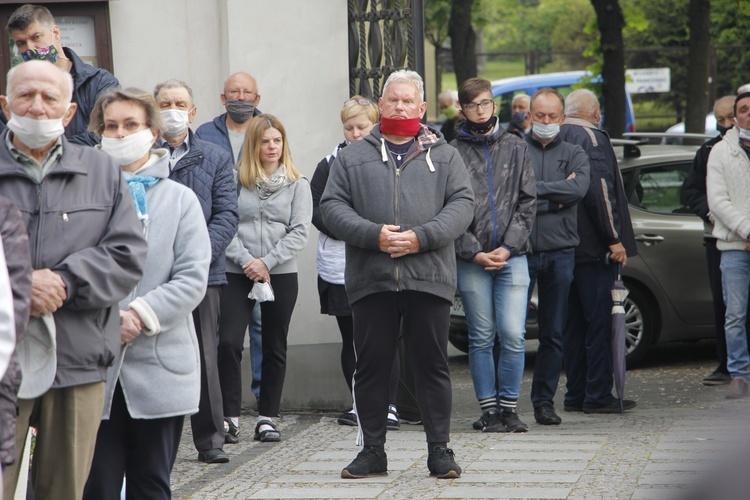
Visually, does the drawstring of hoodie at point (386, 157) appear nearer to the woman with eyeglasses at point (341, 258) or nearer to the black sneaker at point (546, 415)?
the woman with eyeglasses at point (341, 258)

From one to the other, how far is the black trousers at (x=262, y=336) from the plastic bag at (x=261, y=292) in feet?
0.21

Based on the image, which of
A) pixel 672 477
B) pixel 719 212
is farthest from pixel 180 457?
pixel 672 477

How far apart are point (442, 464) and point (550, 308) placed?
2.12 meters

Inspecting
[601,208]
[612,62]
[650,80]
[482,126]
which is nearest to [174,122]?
[482,126]

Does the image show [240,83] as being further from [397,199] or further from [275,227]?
[397,199]

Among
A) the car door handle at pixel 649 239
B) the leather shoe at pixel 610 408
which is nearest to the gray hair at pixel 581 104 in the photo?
the car door handle at pixel 649 239

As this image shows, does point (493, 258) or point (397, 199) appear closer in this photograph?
point (397, 199)

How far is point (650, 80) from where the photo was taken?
36688 mm

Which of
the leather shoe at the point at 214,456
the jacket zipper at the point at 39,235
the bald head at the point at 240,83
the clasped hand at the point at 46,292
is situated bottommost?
the leather shoe at the point at 214,456

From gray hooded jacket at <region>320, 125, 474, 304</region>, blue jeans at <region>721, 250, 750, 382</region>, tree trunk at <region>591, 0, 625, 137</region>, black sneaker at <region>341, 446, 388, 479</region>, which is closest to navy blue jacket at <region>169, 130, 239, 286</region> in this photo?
gray hooded jacket at <region>320, 125, 474, 304</region>

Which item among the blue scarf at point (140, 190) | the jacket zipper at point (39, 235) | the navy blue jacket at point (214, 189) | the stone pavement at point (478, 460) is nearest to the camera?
the jacket zipper at point (39, 235)

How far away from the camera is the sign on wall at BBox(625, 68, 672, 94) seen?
36375mm

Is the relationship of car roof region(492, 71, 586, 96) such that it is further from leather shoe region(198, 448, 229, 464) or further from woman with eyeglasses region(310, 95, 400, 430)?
leather shoe region(198, 448, 229, 464)

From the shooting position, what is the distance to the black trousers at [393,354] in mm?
6301
